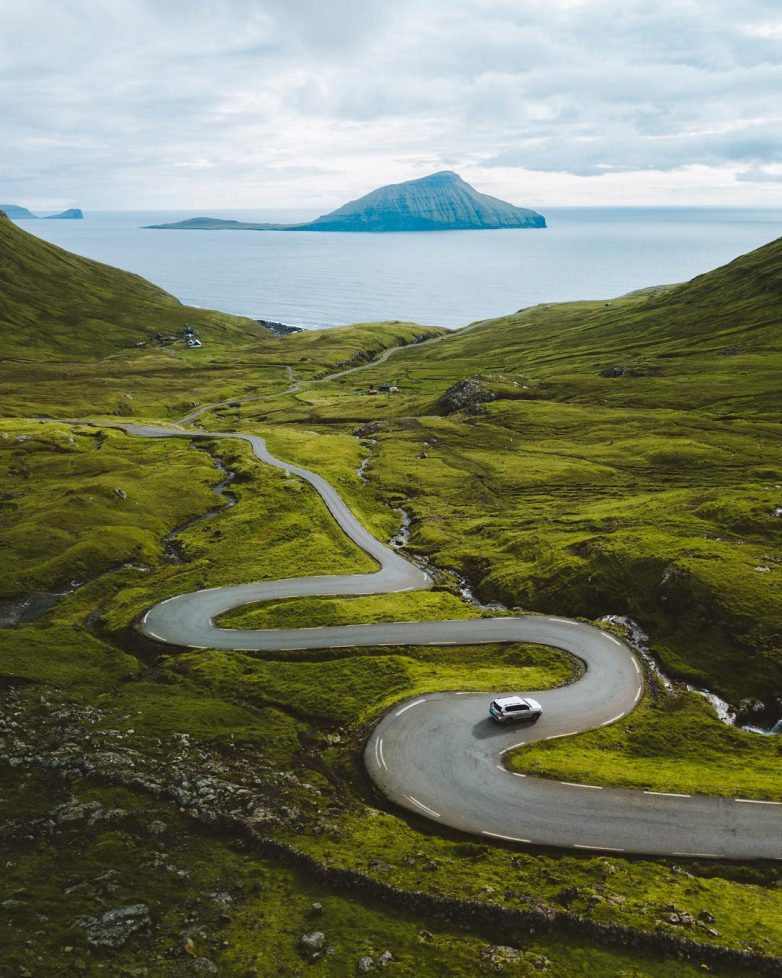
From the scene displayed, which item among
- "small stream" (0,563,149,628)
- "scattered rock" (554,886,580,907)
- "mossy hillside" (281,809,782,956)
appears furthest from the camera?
"small stream" (0,563,149,628)

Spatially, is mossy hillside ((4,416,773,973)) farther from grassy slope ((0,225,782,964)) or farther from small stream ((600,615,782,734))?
small stream ((600,615,782,734))

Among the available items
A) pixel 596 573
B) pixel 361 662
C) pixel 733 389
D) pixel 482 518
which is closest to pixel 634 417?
pixel 733 389

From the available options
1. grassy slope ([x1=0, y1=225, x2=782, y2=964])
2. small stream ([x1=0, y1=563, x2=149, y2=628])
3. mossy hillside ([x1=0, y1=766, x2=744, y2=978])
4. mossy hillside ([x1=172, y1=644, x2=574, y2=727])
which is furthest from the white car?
small stream ([x1=0, y1=563, x2=149, y2=628])

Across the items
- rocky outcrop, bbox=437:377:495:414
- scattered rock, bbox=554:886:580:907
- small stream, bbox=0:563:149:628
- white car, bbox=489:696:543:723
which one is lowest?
small stream, bbox=0:563:149:628

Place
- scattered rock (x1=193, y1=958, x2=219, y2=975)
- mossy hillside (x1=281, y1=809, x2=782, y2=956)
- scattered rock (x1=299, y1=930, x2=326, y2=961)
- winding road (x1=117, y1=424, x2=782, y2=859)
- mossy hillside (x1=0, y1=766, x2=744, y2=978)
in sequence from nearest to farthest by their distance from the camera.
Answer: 1. scattered rock (x1=193, y1=958, x2=219, y2=975)
2. mossy hillside (x1=0, y1=766, x2=744, y2=978)
3. scattered rock (x1=299, y1=930, x2=326, y2=961)
4. mossy hillside (x1=281, y1=809, x2=782, y2=956)
5. winding road (x1=117, y1=424, x2=782, y2=859)

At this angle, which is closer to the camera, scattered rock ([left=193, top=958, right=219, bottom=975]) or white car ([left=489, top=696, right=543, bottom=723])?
scattered rock ([left=193, top=958, right=219, bottom=975])

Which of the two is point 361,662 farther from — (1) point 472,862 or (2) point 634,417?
(2) point 634,417
